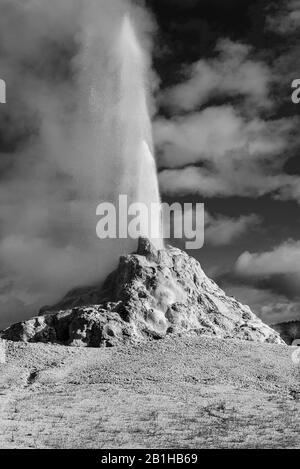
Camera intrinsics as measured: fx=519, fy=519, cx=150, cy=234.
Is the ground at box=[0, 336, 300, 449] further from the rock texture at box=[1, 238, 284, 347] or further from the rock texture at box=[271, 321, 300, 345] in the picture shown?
the rock texture at box=[271, 321, 300, 345]

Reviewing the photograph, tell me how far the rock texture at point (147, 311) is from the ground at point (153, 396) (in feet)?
16.2

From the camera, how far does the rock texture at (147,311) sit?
53875 mm

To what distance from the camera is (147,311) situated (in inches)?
2239

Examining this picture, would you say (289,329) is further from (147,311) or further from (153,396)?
(153,396)

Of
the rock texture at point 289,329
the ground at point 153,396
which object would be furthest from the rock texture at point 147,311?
the rock texture at point 289,329

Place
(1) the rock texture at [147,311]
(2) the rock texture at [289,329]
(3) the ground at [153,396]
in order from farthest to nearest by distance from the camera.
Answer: (2) the rock texture at [289,329] < (1) the rock texture at [147,311] < (3) the ground at [153,396]

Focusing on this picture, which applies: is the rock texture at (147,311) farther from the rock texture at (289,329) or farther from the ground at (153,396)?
the rock texture at (289,329)

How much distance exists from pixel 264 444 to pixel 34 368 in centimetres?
2557

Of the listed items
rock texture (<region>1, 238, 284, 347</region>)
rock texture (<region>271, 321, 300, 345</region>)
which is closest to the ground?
rock texture (<region>1, 238, 284, 347</region>)

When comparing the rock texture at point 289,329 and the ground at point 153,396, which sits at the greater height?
the rock texture at point 289,329

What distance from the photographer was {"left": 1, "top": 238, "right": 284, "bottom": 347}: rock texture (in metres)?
53.9

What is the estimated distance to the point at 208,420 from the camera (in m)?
29.9
